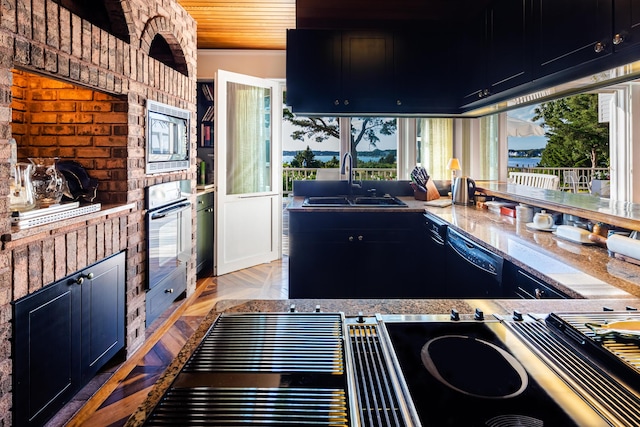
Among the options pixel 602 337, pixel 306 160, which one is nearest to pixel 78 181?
pixel 602 337

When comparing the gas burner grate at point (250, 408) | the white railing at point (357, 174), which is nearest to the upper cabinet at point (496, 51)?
the gas burner grate at point (250, 408)

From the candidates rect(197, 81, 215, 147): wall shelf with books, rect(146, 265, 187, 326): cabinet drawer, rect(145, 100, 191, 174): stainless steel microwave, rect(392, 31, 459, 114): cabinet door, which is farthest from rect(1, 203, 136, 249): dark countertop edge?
rect(197, 81, 215, 147): wall shelf with books

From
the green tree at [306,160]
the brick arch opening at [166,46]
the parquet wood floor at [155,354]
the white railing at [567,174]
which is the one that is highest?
the brick arch opening at [166,46]

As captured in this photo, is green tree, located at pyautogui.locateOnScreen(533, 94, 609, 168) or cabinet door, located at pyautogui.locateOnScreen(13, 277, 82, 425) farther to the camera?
green tree, located at pyautogui.locateOnScreen(533, 94, 609, 168)

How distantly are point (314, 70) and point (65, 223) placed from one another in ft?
6.95

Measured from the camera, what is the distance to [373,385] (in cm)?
58

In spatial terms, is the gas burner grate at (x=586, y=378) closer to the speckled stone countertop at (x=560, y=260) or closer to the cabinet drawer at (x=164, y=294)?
the speckled stone countertop at (x=560, y=260)

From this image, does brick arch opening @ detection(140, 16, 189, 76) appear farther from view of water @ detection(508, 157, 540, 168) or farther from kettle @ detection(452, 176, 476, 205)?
view of water @ detection(508, 157, 540, 168)

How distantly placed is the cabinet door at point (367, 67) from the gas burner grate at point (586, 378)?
2.70 m

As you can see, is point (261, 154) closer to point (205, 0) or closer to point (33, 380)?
point (205, 0)

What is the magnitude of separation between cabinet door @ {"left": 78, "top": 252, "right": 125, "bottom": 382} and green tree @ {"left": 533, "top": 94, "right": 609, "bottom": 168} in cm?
553

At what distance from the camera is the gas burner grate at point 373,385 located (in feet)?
1.67

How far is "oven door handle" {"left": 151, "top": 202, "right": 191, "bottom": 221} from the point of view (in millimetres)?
2802

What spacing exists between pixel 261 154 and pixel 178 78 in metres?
1.59
